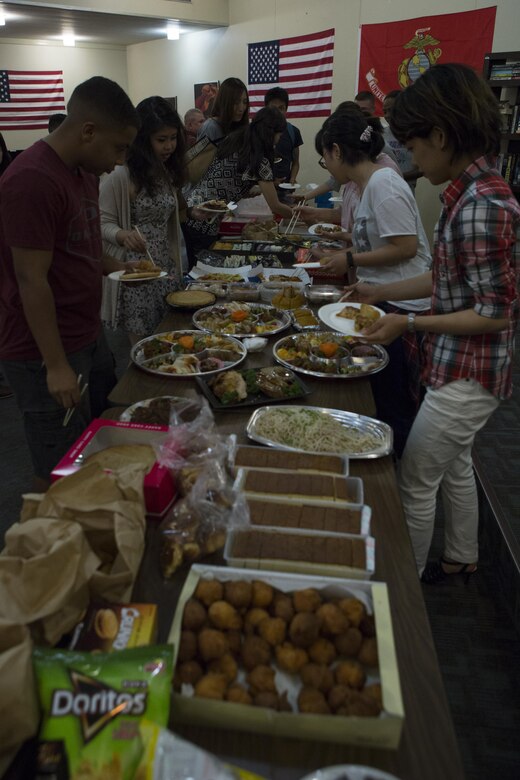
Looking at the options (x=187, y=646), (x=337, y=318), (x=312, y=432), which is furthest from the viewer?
(x=337, y=318)

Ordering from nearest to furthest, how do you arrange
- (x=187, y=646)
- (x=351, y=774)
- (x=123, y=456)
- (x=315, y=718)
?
(x=351, y=774) < (x=315, y=718) < (x=187, y=646) < (x=123, y=456)

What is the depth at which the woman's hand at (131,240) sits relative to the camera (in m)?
2.59

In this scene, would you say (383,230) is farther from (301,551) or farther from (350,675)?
(350,675)

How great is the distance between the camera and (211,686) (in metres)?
0.86

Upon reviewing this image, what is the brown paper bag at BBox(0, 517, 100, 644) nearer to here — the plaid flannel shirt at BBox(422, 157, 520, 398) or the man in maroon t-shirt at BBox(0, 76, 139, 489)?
the man in maroon t-shirt at BBox(0, 76, 139, 489)

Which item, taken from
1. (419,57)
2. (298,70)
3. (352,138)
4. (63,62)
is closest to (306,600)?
(352,138)

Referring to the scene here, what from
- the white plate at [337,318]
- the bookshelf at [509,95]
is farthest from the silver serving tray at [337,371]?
the bookshelf at [509,95]

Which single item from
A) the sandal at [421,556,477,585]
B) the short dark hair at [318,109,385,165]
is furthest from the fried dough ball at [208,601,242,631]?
the short dark hair at [318,109,385,165]

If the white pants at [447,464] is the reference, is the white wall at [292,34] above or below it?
above

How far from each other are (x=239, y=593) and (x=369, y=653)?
0.25 meters

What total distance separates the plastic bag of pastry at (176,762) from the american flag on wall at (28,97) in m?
11.1

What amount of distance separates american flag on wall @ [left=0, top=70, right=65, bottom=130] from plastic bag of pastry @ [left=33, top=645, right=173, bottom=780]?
10.9 m

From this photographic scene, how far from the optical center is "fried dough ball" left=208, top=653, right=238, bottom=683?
898mm

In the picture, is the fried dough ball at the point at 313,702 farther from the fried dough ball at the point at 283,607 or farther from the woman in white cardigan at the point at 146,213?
the woman in white cardigan at the point at 146,213
